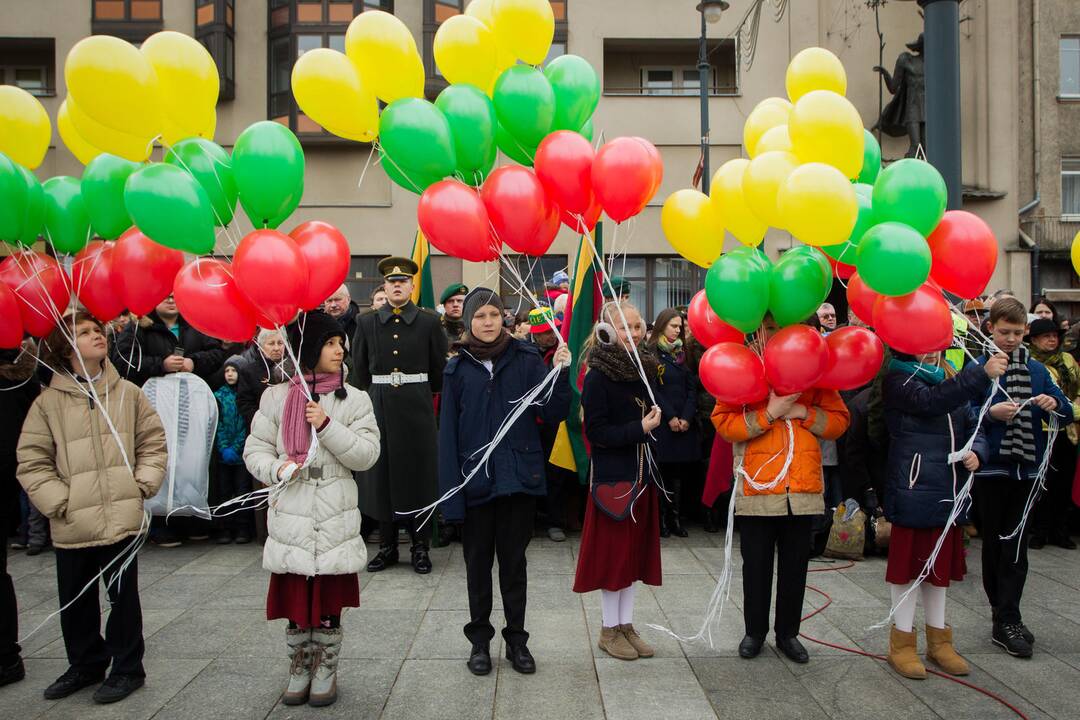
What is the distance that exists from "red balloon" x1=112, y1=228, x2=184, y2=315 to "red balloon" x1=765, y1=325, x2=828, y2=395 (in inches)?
116

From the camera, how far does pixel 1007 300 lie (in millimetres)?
4535

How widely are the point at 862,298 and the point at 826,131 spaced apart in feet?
2.79

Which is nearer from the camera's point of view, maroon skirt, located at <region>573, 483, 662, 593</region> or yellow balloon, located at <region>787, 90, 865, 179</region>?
yellow balloon, located at <region>787, 90, 865, 179</region>

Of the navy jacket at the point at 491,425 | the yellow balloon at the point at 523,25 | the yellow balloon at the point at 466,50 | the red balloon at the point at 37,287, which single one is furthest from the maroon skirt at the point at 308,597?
the yellow balloon at the point at 523,25

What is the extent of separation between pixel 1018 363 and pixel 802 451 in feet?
5.18

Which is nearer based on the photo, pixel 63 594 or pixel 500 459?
pixel 63 594

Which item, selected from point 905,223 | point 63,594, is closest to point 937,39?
point 905,223

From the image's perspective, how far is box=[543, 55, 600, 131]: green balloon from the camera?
4.27 meters

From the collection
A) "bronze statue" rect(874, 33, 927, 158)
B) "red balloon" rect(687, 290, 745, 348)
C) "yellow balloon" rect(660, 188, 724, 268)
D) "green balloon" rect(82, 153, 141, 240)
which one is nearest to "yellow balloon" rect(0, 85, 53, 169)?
"green balloon" rect(82, 153, 141, 240)

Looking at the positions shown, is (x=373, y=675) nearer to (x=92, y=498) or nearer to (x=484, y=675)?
(x=484, y=675)

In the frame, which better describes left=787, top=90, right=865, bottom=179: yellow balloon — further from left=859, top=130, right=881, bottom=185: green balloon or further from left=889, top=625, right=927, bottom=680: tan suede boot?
left=889, top=625, right=927, bottom=680: tan suede boot

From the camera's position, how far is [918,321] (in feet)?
12.3

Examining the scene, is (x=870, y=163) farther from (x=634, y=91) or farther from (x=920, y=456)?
(x=634, y=91)

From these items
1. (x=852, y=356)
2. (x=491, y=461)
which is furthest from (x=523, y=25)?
(x=852, y=356)
